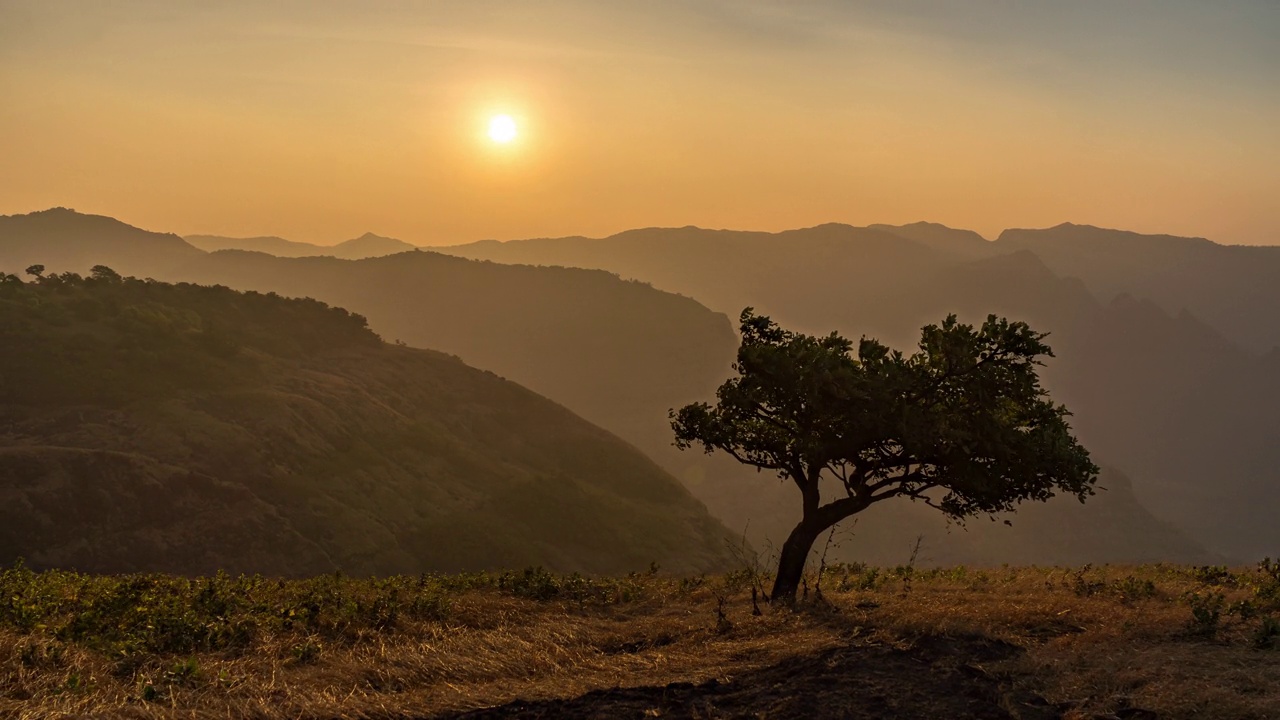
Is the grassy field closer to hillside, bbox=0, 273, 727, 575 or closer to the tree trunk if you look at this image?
the tree trunk

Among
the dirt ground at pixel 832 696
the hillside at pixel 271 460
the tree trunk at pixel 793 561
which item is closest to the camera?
the dirt ground at pixel 832 696

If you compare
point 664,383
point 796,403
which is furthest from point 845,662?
point 664,383

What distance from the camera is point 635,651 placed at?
43.0 ft

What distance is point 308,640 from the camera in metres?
12.9

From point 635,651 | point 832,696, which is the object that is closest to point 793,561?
point 635,651

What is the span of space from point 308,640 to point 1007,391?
13.0 m

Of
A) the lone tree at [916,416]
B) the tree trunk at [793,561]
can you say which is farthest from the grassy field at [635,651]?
the lone tree at [916,416]

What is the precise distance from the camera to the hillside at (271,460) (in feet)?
175

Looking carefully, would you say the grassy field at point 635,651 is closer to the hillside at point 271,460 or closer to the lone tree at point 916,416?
the lone tree at point 916,416

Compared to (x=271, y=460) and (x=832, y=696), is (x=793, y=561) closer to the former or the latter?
(x=832, y=696)

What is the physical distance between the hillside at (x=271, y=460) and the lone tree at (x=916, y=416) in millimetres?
45226

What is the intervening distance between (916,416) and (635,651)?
692cm

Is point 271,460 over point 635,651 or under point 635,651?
over

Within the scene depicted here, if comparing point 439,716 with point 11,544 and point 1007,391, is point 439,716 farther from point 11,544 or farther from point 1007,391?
point 11,544
